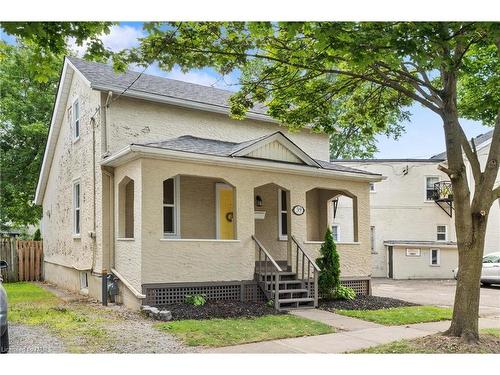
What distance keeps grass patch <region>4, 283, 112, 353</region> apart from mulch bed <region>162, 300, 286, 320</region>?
1081mm

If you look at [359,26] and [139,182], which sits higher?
[359,26]

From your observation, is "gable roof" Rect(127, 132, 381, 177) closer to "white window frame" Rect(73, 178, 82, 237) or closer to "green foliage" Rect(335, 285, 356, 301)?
"white window frame" Rect(73, 178, 82, 237)

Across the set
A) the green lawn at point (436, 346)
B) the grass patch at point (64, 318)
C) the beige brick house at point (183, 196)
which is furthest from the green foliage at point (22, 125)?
the green lawn at point (436, 346)

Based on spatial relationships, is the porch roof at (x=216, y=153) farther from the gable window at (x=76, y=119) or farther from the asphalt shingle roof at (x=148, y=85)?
the gable window at (x=76, y=119)

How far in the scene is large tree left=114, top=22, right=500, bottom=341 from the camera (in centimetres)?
539

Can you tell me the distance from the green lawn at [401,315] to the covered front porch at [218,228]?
95 cm

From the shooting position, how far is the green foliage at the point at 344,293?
9391 mm

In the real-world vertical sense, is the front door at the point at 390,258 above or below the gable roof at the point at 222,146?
below

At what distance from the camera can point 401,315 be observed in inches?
322

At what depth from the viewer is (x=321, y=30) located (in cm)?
527

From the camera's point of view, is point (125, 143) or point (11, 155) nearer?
point (125, 143)
